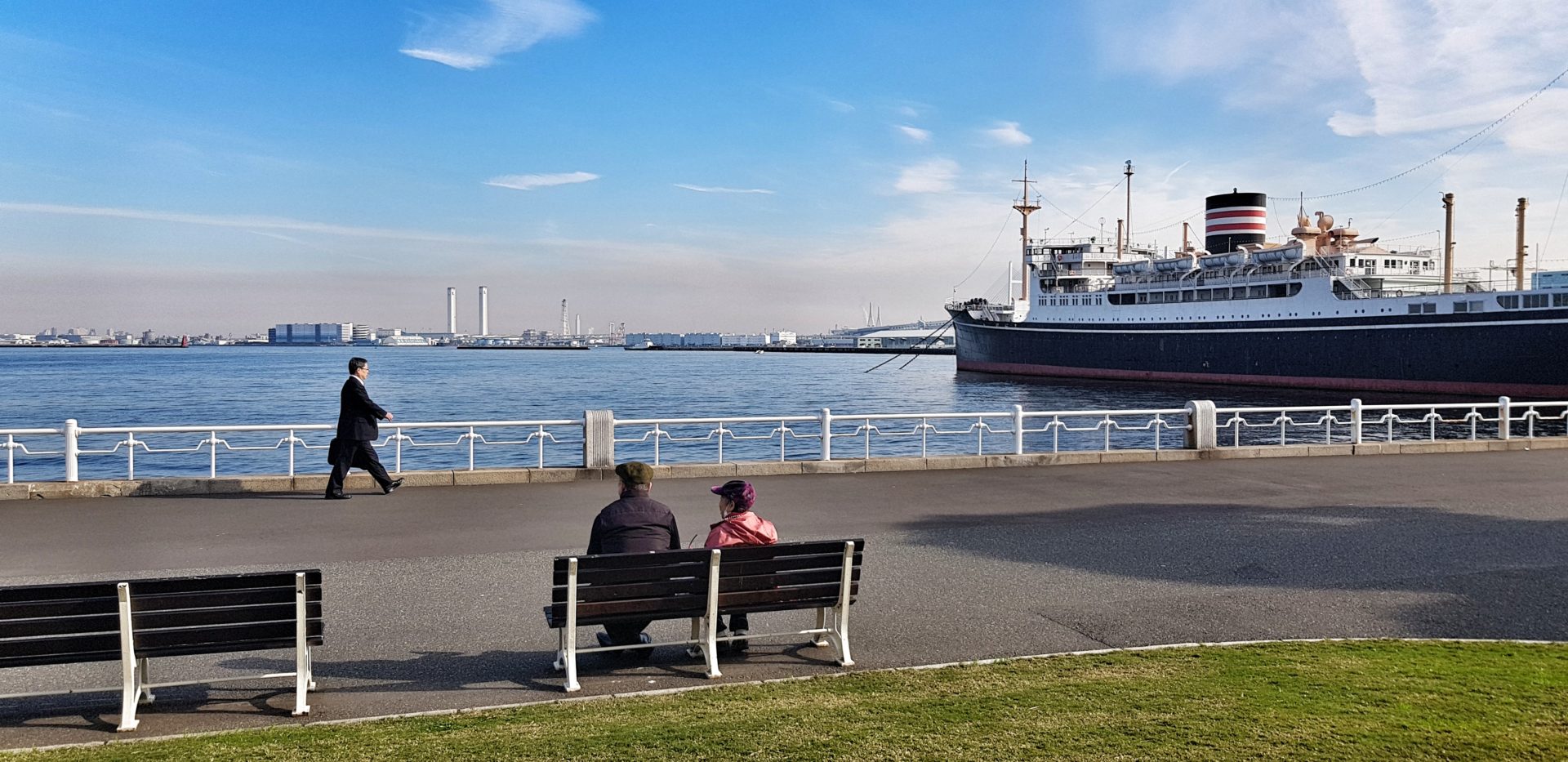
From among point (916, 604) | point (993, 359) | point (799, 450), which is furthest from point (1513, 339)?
point (916, 604)

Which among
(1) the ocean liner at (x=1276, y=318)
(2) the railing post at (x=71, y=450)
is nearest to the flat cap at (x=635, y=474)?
(2) the railing post at (x=71, y=450)

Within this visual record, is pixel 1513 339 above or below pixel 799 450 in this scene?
above

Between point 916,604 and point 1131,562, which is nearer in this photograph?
point 916,604

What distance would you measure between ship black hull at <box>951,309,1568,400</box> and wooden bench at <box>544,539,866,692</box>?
52294 millimetres

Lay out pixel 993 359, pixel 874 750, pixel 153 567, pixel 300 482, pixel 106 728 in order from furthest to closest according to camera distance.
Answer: pixel 993 359 < pixel 300 482 < pixel 153 567 < pixel 106 728 < pixel 874 750

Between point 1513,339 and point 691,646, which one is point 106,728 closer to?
point 691,646

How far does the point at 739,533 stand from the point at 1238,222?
7075 cm

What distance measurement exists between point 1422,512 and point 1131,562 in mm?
5145

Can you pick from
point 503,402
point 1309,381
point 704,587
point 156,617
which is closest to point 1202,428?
point 704,587

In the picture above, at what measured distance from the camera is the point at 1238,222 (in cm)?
6944

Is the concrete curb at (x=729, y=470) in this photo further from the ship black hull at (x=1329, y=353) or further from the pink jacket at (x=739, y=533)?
the ship black hull at (x=1329, y=353)

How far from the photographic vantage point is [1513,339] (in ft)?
158

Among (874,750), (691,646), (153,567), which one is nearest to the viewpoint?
(874,750)

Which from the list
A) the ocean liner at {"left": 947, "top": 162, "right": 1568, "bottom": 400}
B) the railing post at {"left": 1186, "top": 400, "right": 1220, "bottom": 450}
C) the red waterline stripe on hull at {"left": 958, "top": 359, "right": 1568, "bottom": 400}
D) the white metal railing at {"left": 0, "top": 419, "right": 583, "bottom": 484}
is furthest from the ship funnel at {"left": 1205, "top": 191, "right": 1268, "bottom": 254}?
the railing post at {"left": 1186, "top": 400, "right": 1220, "bottom": 450}
